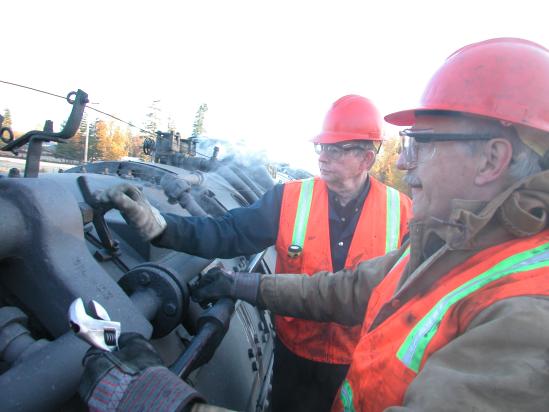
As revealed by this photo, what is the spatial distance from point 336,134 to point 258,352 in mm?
1605

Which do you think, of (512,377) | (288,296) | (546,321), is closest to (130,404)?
(512,377)

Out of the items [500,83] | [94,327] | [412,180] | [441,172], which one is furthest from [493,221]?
[94,327]

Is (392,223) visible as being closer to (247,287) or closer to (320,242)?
(320,242)

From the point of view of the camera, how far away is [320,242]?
102 inches

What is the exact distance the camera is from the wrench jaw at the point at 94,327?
3.72ft

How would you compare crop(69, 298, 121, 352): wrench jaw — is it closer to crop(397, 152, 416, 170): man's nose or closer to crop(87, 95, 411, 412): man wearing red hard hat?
crop(87, 95, 411, 412): man wearing red hard hat

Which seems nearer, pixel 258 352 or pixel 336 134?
pixel 258 352

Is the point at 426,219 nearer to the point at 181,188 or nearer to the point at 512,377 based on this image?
the point at 512,377

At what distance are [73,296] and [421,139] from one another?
1.39 metres

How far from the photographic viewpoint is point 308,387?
2688 millimetres

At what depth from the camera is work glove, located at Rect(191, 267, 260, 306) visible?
6.91 ft

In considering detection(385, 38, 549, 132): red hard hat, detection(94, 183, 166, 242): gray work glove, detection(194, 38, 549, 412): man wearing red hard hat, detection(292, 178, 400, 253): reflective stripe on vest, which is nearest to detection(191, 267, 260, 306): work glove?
detection(94, 183, 166, 242): gray work glove

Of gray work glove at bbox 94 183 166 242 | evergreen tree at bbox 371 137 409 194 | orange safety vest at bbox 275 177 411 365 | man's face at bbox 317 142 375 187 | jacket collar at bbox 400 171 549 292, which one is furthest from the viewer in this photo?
evergreen tree at bbox 371 137 409 194

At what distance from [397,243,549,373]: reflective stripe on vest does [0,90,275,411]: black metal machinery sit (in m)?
0.81
